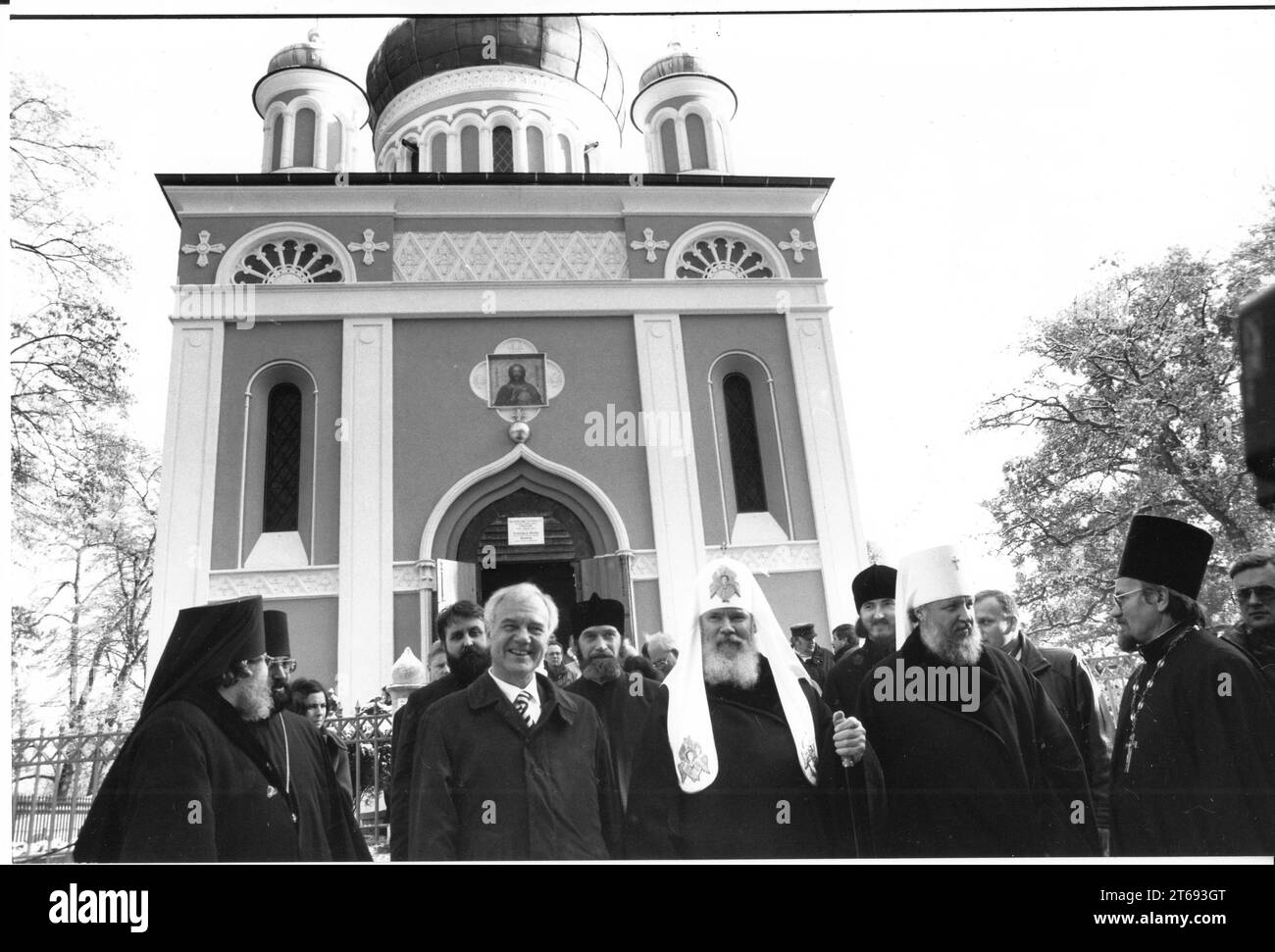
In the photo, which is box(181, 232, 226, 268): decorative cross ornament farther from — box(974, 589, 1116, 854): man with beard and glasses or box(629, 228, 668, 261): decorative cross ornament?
box(974, 589, 1116, 854): man with beard and glasses

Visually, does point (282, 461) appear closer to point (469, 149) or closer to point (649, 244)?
point (649, 244)

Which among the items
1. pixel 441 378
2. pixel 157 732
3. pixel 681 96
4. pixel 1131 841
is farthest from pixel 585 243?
pixel 1131 841

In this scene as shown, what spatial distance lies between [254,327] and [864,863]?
3.24m

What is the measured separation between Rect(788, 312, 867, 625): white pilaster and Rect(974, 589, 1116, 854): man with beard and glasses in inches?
20.3

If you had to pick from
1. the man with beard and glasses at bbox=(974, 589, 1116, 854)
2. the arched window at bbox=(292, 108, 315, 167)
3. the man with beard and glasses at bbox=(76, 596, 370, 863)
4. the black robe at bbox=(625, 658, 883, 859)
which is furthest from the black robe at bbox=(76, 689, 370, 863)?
the arched window at bbox=(292, 108, 315, 167)

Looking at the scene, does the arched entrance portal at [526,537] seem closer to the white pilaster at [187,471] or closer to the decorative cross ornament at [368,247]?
the white pilaster at [187,471]

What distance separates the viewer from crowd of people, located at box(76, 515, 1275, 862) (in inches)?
104

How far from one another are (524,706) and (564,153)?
15.7ft

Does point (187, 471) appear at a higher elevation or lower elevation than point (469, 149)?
lower

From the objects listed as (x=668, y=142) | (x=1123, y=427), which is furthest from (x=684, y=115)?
(x=1123, y=427)

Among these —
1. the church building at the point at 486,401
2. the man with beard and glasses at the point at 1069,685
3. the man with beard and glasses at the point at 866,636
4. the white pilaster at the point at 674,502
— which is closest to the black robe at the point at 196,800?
the church building at the point at 486,401

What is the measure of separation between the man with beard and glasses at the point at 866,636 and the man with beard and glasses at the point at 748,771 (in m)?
0.20

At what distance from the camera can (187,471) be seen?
11.1ft
